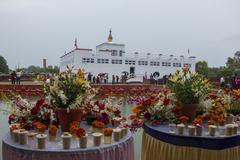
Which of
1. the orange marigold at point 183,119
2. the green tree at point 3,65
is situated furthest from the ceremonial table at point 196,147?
the green tree at point 3,65

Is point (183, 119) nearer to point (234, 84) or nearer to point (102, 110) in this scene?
point (102, 110)

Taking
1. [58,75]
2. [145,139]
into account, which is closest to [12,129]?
[58,75]

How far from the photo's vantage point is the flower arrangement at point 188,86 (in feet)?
14.1

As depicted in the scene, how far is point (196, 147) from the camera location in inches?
141

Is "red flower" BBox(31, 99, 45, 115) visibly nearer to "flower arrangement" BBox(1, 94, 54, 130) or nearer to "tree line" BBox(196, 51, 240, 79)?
"flower arrangement" BBox(1, 94, 54, 130)

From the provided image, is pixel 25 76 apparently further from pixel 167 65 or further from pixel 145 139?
pixel 145 139

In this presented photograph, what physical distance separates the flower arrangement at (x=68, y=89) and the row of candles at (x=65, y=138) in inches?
15.8

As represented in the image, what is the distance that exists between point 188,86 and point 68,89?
178 cm

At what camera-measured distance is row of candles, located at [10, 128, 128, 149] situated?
9.83 feet

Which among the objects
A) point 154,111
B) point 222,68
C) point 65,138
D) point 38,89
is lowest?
point 65,138

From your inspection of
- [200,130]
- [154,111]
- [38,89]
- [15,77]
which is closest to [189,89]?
[154,111]

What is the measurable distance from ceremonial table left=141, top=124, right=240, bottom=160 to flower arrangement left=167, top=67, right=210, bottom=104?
633 mm

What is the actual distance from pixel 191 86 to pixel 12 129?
243 centimetres

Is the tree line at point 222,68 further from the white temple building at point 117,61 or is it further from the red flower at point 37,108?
the red flower at point 37,108
